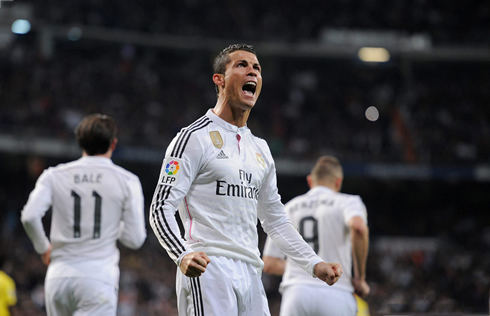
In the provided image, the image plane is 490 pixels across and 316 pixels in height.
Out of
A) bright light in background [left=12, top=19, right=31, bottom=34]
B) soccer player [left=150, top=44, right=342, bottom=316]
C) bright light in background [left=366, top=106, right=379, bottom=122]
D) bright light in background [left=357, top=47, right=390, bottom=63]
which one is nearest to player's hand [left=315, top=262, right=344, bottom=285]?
soccer player [left=150, top=44, right=342, bottom=316]

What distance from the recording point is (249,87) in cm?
335

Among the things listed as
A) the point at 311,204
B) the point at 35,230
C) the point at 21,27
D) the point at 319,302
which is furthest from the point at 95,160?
the point at 21,27

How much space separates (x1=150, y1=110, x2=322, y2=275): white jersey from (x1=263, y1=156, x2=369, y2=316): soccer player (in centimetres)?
172

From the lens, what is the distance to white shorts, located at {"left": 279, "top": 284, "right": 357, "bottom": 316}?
4906 mm

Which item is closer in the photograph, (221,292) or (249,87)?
A: (221,292)

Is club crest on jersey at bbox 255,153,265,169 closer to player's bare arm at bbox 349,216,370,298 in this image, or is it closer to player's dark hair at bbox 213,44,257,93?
player's dark hair at bbox 213,44,257,93

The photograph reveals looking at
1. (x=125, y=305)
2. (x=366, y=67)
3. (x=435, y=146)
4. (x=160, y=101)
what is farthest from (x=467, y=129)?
(x=125, y=305)

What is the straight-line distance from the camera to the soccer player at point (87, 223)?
4.29 m

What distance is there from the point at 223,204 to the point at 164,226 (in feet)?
1.19

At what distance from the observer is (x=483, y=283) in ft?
65.5

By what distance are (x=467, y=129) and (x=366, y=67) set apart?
6.20 meters

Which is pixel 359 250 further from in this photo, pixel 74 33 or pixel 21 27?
pixel 21 27

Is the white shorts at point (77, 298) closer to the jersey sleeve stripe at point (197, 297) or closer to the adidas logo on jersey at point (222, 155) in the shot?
the jersey sleeve stripe at point (197, 297)

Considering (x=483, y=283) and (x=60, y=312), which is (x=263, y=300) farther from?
(x=483, y=283)
